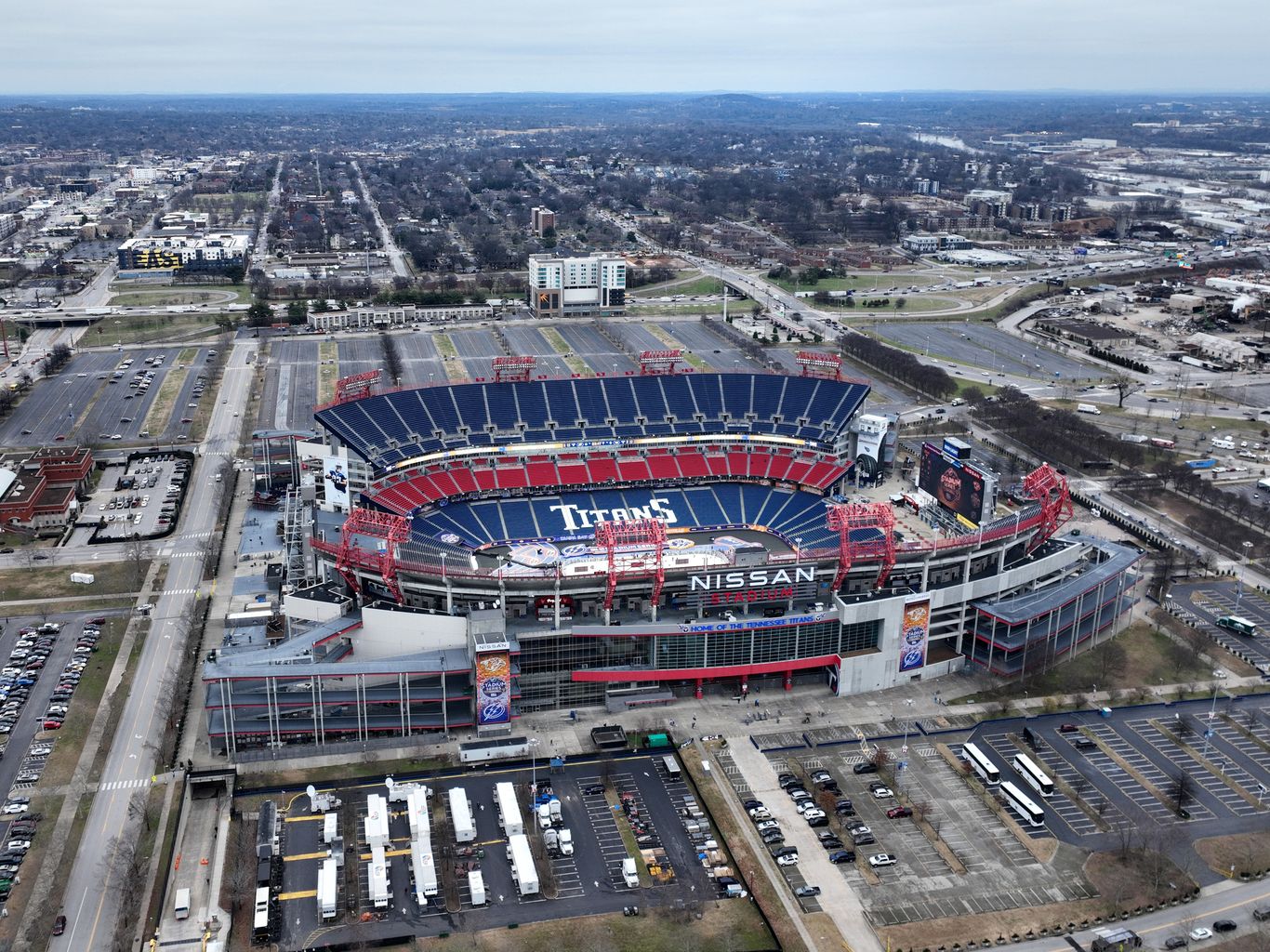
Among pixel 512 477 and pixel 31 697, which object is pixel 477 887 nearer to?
pixel 31 697

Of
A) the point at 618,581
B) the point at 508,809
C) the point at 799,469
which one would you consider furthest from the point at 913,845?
the point at 799,469

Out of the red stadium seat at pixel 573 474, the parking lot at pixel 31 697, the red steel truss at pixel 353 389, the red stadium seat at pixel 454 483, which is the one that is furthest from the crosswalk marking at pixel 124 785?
the red stadium seat at pixel 573 474

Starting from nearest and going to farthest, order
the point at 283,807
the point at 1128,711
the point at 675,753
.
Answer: the point at 283,807 < the point at 675,753 < the point at 1128,711

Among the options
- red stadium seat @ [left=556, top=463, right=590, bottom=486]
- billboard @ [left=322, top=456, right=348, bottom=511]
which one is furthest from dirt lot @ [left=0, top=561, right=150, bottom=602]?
red stadium seat @ [left=556, top=463, right=590, bottom=486]

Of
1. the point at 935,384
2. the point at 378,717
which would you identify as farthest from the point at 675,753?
the point at 935,384

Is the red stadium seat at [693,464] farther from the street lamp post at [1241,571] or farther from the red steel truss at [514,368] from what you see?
the street lamp post at [1241,571]

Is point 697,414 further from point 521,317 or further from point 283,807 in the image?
point 521,317
